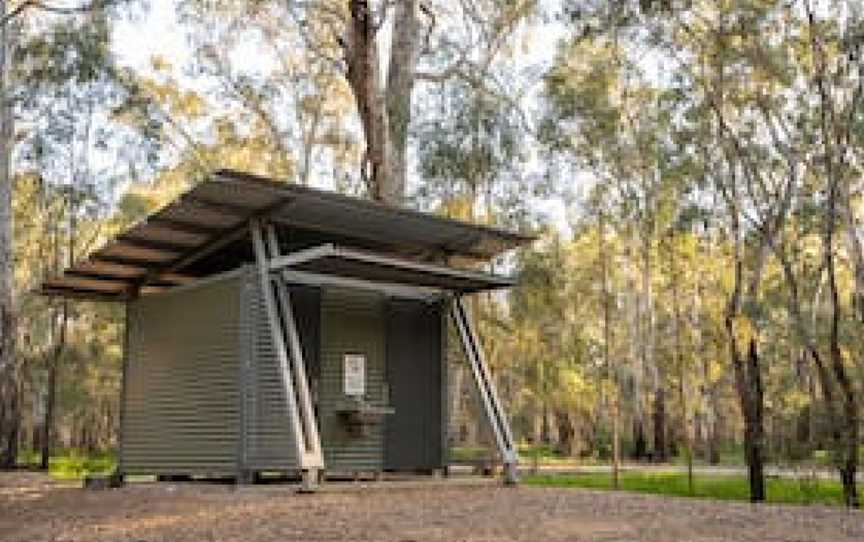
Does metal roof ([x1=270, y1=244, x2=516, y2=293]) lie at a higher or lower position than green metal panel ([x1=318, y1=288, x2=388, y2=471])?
higher

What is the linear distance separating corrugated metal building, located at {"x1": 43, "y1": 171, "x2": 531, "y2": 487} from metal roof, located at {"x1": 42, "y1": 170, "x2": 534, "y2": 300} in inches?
1.1

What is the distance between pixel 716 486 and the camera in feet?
49.7

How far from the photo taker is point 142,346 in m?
12.9

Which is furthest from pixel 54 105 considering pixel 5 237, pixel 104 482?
pixel 104 482

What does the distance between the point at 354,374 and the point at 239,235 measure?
216 centimetres

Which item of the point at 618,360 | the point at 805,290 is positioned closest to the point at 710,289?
the point at 805,290

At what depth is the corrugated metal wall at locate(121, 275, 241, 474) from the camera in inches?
435

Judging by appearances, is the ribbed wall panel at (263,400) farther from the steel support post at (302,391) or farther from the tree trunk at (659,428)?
the tree trunk at (659,428)

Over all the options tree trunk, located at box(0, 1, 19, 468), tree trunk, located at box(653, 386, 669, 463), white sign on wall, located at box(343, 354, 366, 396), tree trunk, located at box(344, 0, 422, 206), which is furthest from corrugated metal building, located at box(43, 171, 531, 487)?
tree trunk, located at box(653, 386, 669, 463)

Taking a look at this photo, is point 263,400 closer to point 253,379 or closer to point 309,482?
point 253,379

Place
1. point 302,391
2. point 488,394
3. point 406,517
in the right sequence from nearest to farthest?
point 406,517 < point 302,391 < point 488,394

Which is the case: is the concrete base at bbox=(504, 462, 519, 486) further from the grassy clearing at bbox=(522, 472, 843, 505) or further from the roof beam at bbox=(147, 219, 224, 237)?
the roof beam at bbox=(147, 219, 224, 237)

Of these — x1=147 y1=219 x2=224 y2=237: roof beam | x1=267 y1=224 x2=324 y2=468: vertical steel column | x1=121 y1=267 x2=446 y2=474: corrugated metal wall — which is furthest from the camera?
x1=147 y1=219 x2=224 y2=237: roof beam

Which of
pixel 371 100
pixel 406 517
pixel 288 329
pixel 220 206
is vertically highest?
pixel 371 100
